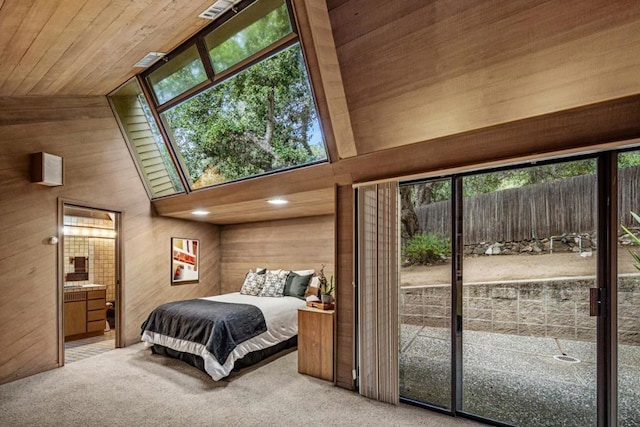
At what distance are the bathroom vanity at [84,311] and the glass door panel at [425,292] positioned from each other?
4992 mm

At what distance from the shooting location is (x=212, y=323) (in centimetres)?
375

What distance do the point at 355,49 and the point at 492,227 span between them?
1957 millimetres

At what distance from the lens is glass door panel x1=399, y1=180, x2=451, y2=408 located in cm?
298

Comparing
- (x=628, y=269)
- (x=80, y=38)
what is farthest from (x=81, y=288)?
(x=628, y=269)

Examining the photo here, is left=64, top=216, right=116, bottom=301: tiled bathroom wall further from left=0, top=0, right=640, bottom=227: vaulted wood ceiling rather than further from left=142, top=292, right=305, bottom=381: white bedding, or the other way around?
left=0, top=0, right=640, bottom=227: vaulted wood ceiling

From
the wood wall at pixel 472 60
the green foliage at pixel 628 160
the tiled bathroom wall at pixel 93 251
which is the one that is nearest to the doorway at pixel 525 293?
the green foliage at pixel 628 160

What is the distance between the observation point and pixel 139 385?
3480mm

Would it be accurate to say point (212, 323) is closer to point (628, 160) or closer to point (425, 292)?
point (425, 292)

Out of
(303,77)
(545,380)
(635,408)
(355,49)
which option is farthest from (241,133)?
(635,408)

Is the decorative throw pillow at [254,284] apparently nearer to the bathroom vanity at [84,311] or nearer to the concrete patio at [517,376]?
the bathroom vanity at [84,311]

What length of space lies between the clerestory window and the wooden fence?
146cm

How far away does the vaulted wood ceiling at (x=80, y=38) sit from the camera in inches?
94.9

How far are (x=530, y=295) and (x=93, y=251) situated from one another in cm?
708

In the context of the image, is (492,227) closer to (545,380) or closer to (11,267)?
(545,380)
